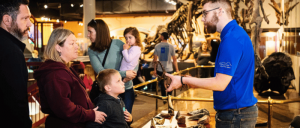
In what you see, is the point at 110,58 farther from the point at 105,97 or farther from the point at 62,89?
the point at 62,89

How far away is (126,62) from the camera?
3457mm

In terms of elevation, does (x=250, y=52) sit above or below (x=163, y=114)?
above

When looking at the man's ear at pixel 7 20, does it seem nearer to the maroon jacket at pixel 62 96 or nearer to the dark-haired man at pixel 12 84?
the dark-haired man at pixel 12 84

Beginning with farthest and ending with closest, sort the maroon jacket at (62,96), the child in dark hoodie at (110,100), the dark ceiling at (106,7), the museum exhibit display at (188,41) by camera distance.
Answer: the dark ceiling at (106,7), the museum exhibit display at (188,41), the child in dark hoodie at (110,100), the maroon jacket at (62,96)

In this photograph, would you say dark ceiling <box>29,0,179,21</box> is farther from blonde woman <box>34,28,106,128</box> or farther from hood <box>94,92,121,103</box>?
blonde woman <box>34,28,106,128</box>

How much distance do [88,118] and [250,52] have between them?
4.30 feet

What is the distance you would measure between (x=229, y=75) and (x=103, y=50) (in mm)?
1711

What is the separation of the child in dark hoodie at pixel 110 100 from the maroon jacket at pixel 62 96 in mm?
165

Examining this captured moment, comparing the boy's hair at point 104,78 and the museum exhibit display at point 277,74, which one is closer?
the boy's hair at point 104,78

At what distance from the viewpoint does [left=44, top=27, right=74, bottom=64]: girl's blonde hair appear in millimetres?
2244

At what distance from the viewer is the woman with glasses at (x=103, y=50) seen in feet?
10.5

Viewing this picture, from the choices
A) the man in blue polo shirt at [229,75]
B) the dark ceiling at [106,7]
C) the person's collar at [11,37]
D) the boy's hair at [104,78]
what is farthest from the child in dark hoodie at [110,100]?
the dark ceiling at [106,7]

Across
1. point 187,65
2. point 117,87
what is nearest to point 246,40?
point 117,87

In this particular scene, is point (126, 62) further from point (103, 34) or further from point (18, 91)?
point (18, 91)
